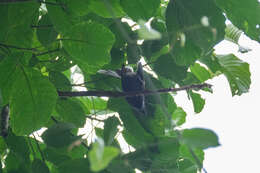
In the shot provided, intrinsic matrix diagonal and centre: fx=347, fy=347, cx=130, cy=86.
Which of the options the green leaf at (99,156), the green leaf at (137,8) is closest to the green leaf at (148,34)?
the green leaf at (99,156)

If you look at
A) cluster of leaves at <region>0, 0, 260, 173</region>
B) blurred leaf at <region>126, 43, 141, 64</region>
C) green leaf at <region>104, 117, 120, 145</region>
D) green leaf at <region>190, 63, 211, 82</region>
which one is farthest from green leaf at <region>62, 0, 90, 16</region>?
green leaf at <region>190, 63, 211, 82</region>

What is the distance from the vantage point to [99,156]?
32 centimetres

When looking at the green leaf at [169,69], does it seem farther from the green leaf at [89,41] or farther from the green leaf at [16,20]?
the green leaf at [16,20]

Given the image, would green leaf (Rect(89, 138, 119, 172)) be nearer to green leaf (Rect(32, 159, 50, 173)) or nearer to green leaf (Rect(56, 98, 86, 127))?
green leaf (Rect(32, 159, 50, 173))

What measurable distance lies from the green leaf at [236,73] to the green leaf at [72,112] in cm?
39

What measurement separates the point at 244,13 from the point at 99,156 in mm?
548

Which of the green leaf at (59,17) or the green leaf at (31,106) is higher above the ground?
the green leaf at (59,17)

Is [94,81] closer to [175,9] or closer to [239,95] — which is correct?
[175,9]

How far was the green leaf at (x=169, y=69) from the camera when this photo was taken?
83 cm

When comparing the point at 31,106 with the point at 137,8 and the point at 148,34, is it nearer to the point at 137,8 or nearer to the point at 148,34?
the point at 137,8

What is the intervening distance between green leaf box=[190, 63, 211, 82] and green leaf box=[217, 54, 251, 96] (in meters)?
0.05

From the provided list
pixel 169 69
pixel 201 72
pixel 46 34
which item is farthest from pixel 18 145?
pixel 201 72

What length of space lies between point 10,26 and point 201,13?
41 cm


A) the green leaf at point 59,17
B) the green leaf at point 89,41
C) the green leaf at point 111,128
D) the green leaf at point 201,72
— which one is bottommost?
the green leaf at point 111,128
